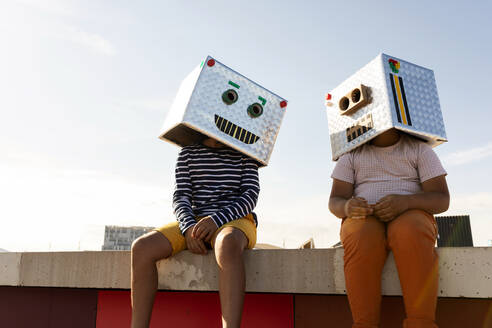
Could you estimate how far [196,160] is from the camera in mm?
2344

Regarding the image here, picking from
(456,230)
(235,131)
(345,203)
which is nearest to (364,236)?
(345,203)

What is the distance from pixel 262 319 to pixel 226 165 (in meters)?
0.86

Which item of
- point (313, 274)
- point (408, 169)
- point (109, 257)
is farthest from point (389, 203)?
point (109, 257)

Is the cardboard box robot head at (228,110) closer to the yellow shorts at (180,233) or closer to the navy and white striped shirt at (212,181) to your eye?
the navy and white striped shirt at (212,181)

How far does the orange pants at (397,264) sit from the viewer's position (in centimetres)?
152

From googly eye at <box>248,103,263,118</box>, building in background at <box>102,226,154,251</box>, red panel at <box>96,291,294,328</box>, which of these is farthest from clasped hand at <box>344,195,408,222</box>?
building in background at <box>102,226,154,251</box>

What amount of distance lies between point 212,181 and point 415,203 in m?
1.07

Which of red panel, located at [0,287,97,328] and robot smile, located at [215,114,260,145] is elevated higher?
robot smile, located at [215,114,260,145]

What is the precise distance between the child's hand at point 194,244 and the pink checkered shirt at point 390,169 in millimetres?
770

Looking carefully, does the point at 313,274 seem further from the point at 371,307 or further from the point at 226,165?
the point at 226,165

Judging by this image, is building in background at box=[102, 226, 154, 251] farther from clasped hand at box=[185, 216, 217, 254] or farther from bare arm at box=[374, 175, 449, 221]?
bare arm at box=[374, 175, 449, 221]

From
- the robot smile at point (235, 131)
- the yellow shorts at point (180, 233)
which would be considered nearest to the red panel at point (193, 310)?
the yellow shorts at point (180, 233)

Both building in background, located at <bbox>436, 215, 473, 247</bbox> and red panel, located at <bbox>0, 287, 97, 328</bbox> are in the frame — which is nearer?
red panel, located at <bbox>0, 287, 97, 328</bbox>

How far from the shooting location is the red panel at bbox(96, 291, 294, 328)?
2.09m
